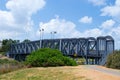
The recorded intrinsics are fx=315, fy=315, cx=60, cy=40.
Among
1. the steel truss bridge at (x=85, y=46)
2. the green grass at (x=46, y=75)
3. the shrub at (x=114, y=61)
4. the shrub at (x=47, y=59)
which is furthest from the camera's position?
the steel truss bridge at (x=85, y=46)

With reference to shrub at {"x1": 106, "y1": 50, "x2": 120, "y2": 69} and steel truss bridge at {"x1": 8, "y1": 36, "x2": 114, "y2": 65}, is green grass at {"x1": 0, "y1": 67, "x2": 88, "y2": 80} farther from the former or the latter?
steel truss bridge at {"x1": 8, "y1": 36, "x2": 114, "y2": 65}

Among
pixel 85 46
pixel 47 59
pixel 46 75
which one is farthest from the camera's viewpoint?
pixel 85 46

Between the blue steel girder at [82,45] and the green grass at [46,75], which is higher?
the blue steel girder at [82,45]

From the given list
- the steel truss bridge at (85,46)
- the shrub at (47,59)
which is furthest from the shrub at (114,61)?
the steel truss bridge at (85,46)

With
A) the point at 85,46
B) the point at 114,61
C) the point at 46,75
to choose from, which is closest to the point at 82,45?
the point at 85,46

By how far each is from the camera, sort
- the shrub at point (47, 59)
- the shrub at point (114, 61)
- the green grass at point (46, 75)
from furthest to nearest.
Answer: the shrub at point (114, 61), the shrub at point (47, 59), the green grass at point (46, 75)

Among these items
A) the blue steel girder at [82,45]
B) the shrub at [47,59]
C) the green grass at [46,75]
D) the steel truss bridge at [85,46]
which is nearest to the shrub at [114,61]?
the shrub at [47,59]

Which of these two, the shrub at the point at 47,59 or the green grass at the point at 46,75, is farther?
the shrub at the point at 47,59

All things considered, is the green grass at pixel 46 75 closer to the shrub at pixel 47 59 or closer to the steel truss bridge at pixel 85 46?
the shrub at pixel 47 59

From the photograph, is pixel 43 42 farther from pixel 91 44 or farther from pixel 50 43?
pixel 91 44

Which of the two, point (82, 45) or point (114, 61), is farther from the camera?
point (82, 45)

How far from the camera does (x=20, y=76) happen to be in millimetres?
22734

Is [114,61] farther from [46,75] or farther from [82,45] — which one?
[82,45]

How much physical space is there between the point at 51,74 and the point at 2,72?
280 inches
